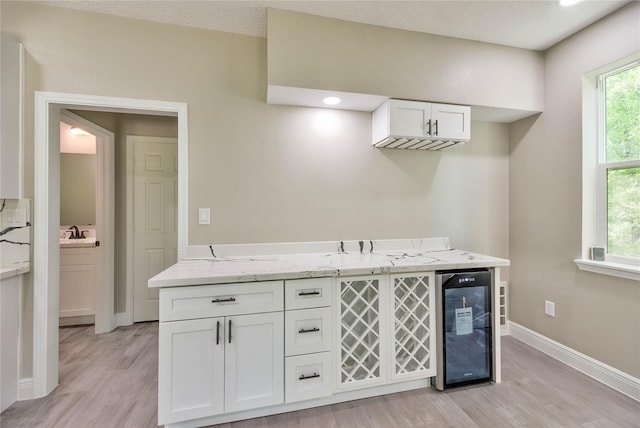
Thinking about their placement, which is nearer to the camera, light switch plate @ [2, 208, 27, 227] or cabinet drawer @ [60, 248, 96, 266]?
light switch plate @ [2, 208, 27, 227]

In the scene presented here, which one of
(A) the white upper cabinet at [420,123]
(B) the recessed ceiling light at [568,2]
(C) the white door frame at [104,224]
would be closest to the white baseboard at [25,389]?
(C) the white door frame at [104,224]

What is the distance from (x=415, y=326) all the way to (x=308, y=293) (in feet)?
2.75

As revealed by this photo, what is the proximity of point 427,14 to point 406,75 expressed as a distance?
41 cm

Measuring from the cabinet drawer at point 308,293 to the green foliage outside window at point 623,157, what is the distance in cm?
219

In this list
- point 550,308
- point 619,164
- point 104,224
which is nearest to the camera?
point 619,164

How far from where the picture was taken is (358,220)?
8.26 feet

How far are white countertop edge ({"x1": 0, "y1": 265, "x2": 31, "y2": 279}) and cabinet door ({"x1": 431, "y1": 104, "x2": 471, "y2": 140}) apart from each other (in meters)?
3.06

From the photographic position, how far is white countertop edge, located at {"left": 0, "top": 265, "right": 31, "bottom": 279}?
5.71ft

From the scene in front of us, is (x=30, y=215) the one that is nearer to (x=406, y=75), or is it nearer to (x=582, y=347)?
(x=406, y=75)

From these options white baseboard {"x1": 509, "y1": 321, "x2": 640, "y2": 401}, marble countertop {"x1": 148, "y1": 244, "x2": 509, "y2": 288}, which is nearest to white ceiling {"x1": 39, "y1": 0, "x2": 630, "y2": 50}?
marble countertop {"x1": 148, "y1": 244, "x2": 509, "y2": 288}

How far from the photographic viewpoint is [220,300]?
1641 millimetres

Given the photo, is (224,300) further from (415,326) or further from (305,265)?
(415,326)

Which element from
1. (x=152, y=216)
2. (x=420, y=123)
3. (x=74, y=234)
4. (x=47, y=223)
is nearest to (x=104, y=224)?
(x=152, y=216)

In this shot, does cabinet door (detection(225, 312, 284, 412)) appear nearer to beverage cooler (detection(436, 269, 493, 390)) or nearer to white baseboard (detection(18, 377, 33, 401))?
beverage cooler (detection(436, 269, 493, 390))
